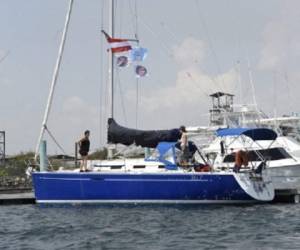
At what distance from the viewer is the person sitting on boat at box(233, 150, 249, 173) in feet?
90.6

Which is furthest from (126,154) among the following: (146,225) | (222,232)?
(222,232)

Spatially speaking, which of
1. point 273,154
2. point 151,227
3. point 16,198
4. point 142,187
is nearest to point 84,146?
point 142,187

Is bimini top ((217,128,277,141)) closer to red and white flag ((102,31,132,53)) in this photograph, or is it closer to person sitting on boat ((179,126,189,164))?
person sitting on boat ((179,126,189,164))

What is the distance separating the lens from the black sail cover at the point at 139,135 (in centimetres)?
2953

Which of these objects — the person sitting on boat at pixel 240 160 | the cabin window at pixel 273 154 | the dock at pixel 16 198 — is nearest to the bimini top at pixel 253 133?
the person sitting on boat at pixel 240 160

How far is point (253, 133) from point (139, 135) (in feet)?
15.2

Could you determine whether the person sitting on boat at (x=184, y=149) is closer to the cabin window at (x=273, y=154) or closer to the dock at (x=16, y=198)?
the cabin window at (x=273, y=154)

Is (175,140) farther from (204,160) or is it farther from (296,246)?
(296,246)

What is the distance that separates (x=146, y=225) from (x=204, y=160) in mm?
7947

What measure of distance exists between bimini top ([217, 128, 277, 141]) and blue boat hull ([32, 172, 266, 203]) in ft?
8.56

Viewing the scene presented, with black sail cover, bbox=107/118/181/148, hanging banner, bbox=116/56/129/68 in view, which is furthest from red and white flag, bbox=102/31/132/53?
black sail cover, bbox=107/118/181/148

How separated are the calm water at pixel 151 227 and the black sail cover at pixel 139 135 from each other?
3582mm

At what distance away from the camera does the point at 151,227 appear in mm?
20844

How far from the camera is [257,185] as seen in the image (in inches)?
1098
